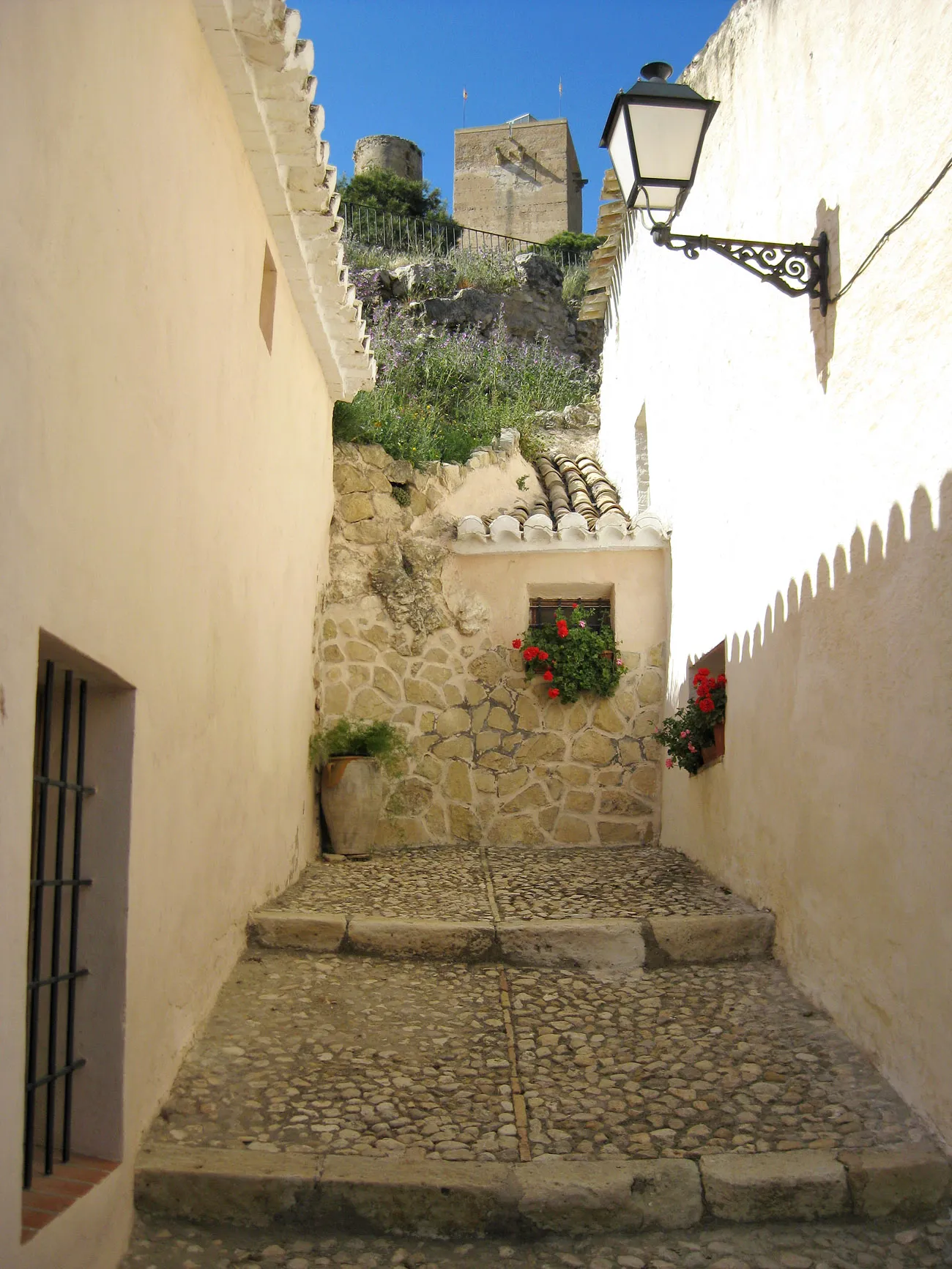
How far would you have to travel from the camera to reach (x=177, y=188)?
4.09 metres

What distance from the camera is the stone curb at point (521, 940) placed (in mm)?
5574

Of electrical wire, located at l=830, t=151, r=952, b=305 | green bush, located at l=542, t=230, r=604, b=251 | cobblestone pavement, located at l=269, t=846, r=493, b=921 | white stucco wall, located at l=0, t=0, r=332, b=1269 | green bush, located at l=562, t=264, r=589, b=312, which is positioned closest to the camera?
white stucco wall, located at l=0, t=0, r=332, b=1269

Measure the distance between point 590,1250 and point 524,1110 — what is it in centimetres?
69

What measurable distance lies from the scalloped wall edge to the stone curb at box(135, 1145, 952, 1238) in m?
4.45

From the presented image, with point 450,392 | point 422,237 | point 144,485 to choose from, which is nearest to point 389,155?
point 422,237

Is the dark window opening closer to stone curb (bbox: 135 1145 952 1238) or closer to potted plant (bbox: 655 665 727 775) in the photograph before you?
stone curb (bbox: 135 1145 952 1238)

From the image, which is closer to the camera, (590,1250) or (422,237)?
(590,1250)

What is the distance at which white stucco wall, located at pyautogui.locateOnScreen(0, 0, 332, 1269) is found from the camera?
2484 millimetres

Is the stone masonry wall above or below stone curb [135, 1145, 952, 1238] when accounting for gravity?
above

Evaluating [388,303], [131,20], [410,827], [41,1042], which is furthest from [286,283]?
[388,303]

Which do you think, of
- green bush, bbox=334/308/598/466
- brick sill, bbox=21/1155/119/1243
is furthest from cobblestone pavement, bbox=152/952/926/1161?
green bush, bbox=334/308/598/466

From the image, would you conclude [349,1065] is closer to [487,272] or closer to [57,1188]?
[57,1188]

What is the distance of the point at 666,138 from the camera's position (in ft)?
15.1

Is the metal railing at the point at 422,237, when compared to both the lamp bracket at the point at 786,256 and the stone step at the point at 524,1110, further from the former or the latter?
the stone step at the point at 524,1110
